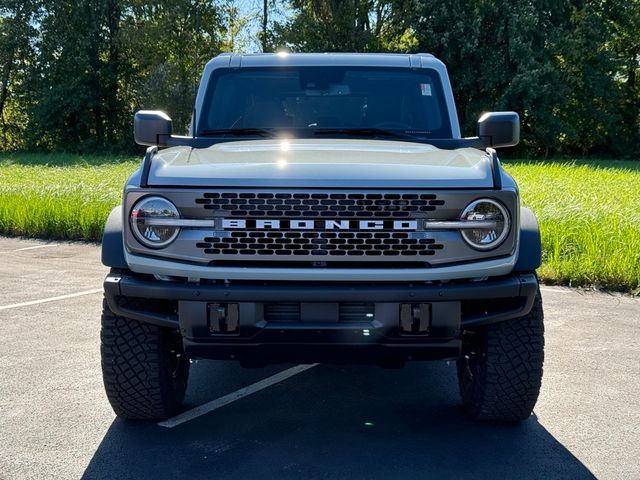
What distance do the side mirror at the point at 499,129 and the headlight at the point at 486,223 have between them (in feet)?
3.53

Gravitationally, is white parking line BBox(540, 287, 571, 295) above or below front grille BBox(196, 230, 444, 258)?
below

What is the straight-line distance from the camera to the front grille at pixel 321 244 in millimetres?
3299

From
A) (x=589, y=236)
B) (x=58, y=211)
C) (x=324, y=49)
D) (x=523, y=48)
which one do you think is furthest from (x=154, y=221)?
(x=324, y=49)

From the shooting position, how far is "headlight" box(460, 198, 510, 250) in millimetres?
3338

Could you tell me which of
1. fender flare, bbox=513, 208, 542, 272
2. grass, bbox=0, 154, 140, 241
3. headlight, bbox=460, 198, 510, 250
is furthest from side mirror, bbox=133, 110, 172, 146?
grass, bbox=0, 154, 140, 241

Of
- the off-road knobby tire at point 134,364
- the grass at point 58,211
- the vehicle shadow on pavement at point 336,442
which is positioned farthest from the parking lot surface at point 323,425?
the grass at point 58,211

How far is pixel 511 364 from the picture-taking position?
371 cm

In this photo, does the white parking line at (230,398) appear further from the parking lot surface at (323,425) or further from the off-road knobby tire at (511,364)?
the off-road knobby tire at (511,364)

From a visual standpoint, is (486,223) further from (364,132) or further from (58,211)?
(58,211)

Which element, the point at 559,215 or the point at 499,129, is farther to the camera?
the point at 559,215

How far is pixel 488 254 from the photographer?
132 inches

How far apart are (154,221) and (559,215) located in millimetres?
7967

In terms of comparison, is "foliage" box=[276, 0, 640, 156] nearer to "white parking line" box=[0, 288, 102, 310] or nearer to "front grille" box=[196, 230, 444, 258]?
"white parking line" box=[0, 288, 102, 310]

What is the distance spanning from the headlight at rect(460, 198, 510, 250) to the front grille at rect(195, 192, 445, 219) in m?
0.18
